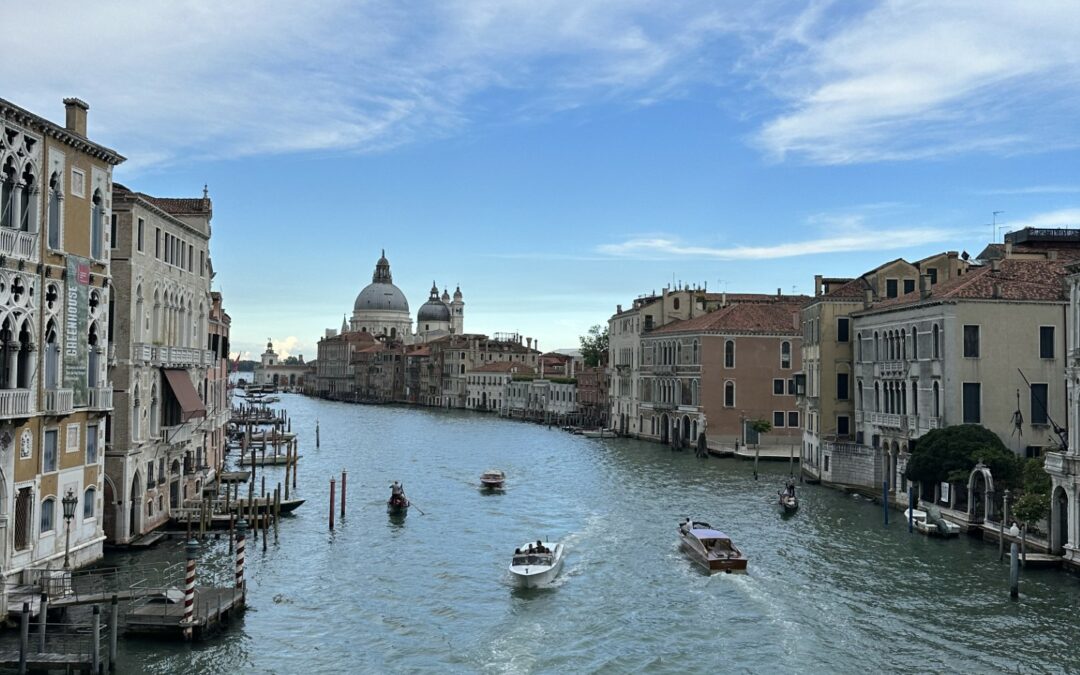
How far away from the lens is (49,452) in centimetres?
1841

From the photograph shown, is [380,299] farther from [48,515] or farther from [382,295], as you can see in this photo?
[48,515]

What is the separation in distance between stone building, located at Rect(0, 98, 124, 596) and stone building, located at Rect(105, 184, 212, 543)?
6.88 feet

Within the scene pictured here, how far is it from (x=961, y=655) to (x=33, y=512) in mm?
15711

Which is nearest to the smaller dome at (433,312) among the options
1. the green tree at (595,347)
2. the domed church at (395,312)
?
the domed church at (395,312)

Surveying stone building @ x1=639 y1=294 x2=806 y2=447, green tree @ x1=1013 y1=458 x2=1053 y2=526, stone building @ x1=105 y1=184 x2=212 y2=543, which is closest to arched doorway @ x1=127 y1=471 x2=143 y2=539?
stone building @ x1=105 y1=184 x2=212 y2=543

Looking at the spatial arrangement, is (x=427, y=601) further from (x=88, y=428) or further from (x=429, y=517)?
(x=429, y=517)

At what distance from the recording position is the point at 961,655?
54.2 ft

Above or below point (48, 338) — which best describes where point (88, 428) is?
below

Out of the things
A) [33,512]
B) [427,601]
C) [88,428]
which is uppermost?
[88,428]

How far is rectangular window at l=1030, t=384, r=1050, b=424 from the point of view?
2892 centimetres

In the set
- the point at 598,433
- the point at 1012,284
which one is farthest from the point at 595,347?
the point at 1012,284

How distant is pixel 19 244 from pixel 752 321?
42426mm

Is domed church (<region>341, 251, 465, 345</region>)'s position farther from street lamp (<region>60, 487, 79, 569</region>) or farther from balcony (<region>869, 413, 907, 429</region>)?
street lamp (<region>60, 487, 79, 569</region>)

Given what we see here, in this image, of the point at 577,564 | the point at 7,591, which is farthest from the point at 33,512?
the point at 577,564
